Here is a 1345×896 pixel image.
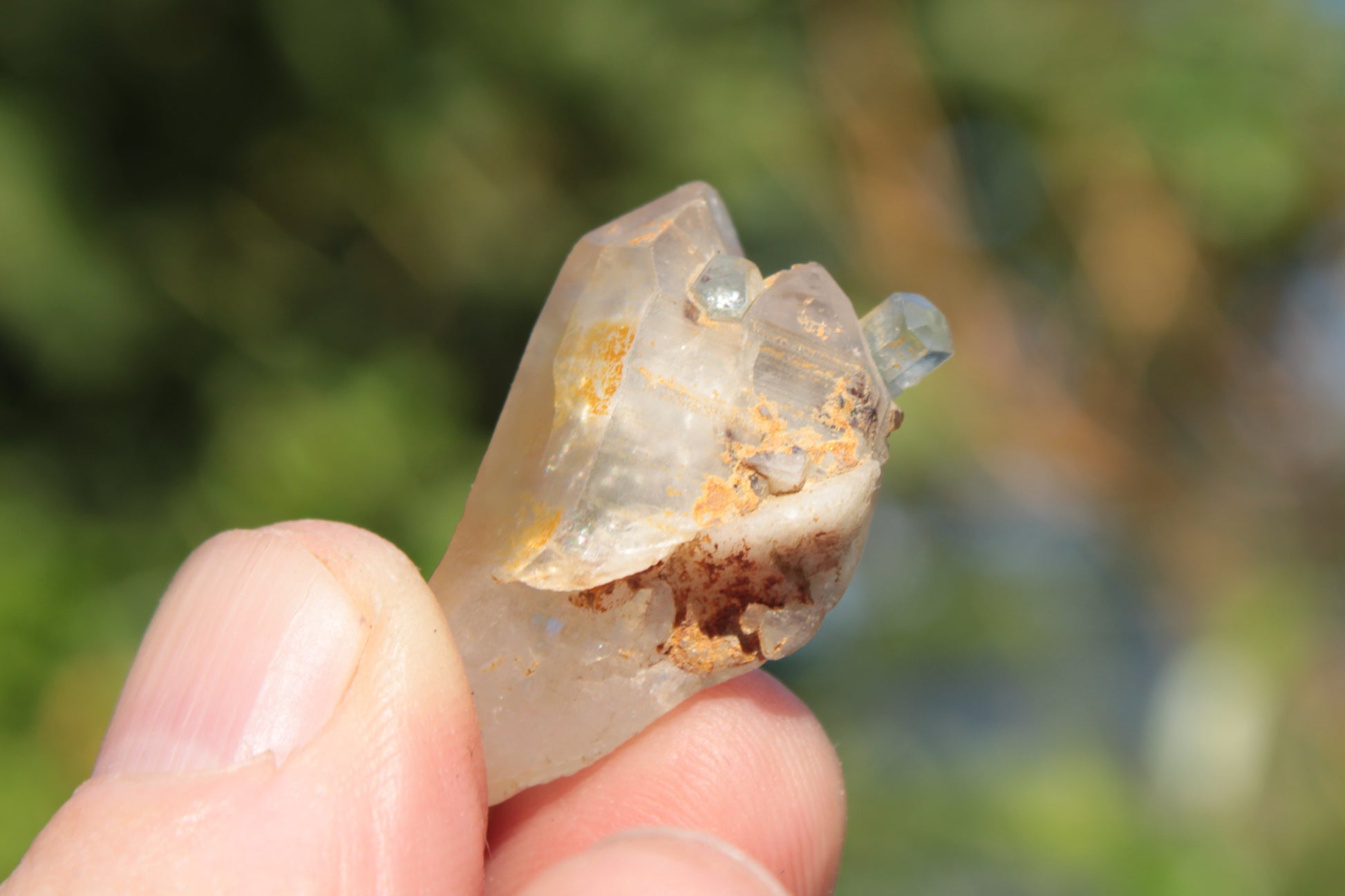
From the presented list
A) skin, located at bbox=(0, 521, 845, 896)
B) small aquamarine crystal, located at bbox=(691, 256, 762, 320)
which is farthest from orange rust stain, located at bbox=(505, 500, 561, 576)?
small aquamarine crystal, located at bbox=(691, 256, 762, 320)

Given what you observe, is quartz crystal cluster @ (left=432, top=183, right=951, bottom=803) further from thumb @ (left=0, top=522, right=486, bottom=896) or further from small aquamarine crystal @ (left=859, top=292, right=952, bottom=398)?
thumb @ (left=0, top=522, right=486, bottom=896)

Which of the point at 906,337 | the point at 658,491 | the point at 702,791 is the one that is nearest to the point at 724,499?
the point at 658,491

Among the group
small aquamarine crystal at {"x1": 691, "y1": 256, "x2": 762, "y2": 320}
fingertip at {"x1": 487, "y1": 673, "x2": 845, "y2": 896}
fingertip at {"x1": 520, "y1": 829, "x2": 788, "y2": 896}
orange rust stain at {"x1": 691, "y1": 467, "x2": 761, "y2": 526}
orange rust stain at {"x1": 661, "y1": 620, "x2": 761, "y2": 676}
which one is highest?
small aquamarine crystal at {"x1": 691, "y1": 256, "x2": 762, "y2": 320}

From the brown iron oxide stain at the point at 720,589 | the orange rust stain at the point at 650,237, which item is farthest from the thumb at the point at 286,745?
the orange rust stain at the point at 650,237

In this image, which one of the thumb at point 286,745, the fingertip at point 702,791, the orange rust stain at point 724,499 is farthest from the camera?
the fingertip at point 702,791

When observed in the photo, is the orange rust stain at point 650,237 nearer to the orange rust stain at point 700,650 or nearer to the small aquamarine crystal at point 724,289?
the small aquamarine crystal at point 724,289

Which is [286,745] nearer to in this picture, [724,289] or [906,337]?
[724,289]

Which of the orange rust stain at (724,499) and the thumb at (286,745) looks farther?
the orange rust stain at (724,499)

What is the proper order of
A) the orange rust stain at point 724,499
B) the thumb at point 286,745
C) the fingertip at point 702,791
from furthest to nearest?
the fingertip at point 702,791 → the orange rust stain at point 724,499 → the thumb at point 286,745
